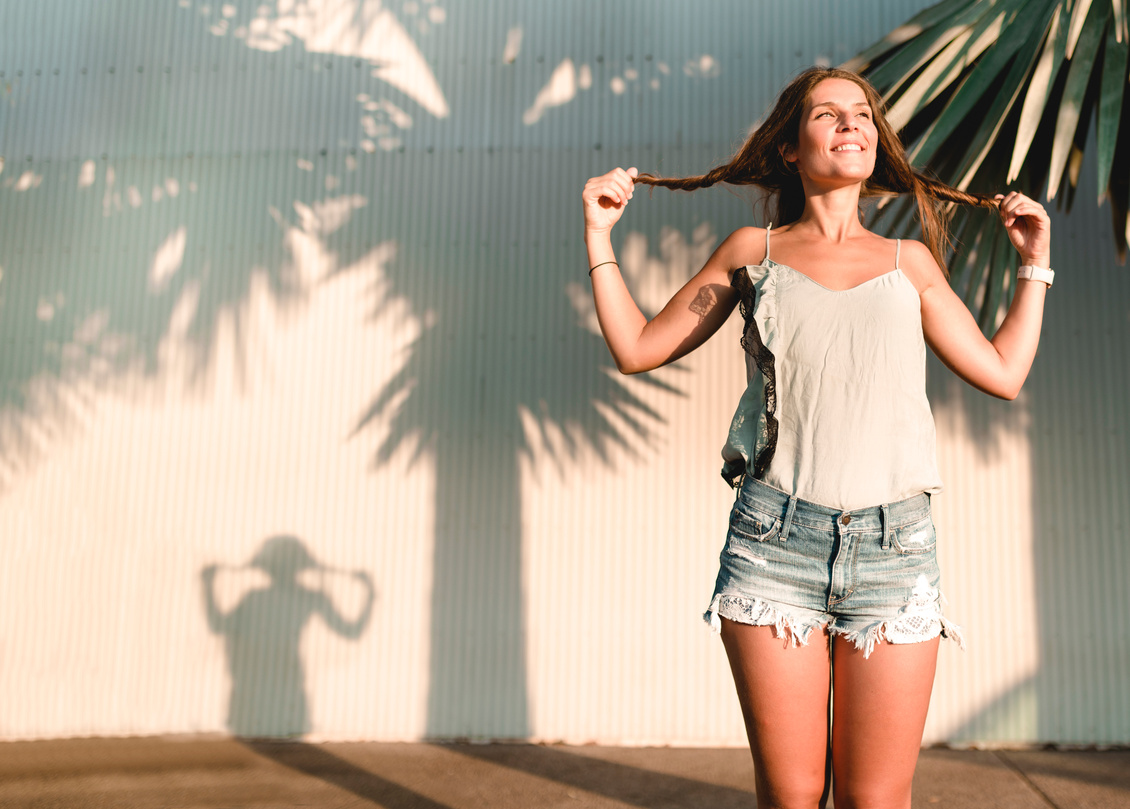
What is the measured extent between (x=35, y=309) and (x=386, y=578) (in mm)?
2025

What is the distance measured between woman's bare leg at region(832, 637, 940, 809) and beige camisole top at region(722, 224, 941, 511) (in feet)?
0.75

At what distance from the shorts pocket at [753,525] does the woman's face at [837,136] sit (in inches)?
22.5

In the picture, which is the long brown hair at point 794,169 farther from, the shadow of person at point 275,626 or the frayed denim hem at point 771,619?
the shadow of person at point 275,626

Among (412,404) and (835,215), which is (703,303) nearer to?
(835,215)

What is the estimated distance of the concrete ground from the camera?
283cm

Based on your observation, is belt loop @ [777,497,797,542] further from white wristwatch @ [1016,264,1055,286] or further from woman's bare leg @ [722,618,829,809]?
white wristwatch @ [1016,264,1055,286]

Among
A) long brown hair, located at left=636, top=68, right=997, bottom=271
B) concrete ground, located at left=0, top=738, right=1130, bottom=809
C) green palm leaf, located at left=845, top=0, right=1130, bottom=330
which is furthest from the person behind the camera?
concrete ground, located at left=0, top=738, right=1130, bottom=809

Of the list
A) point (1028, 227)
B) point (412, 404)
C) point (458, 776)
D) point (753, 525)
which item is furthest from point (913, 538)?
point (412, 404)

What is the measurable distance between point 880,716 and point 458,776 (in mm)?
2245

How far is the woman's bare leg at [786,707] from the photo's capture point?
121 centimetres

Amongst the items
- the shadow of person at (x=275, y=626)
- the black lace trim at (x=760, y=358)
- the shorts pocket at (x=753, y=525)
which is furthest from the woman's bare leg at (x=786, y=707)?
the shadow of person at (x=275, y=626)

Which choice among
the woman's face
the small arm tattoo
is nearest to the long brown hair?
the woman's face

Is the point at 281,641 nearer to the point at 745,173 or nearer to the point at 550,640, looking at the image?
the point at 550,640

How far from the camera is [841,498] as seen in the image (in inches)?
47.5
